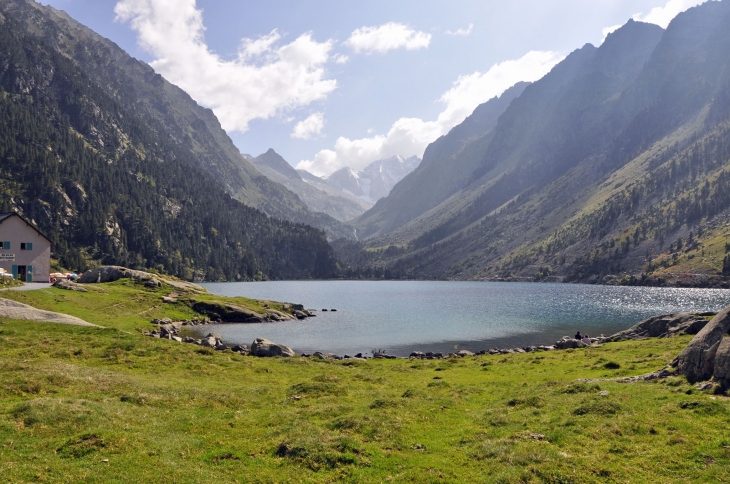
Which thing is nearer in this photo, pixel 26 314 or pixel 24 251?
pixel 26 314

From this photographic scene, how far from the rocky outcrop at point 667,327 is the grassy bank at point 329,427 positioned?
30.6 metres

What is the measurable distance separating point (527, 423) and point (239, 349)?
45.7 metres

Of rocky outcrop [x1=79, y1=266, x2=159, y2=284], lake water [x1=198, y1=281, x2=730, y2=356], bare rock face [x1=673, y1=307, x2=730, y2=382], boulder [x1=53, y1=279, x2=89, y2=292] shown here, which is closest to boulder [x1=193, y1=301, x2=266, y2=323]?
lake water [x1=198, y1=281, x2=730, y2=356]

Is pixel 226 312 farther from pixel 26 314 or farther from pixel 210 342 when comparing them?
pixel 26 314

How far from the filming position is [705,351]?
27.9 metres

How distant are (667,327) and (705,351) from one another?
143 ft

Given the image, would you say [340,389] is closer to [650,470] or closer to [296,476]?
[296,476]

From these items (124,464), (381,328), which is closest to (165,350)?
(124,464)

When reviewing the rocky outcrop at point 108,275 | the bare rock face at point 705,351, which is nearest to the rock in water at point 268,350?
the bare rock face at point 705,351

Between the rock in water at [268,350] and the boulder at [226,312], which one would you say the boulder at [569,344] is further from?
the boulder at [226,312]

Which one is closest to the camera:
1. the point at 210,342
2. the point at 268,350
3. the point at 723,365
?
the point at 723,365

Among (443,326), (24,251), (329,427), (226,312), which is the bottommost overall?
(443,326)

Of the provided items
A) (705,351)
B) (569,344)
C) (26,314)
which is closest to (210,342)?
(26,314)

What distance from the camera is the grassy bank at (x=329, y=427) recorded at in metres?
16.8
